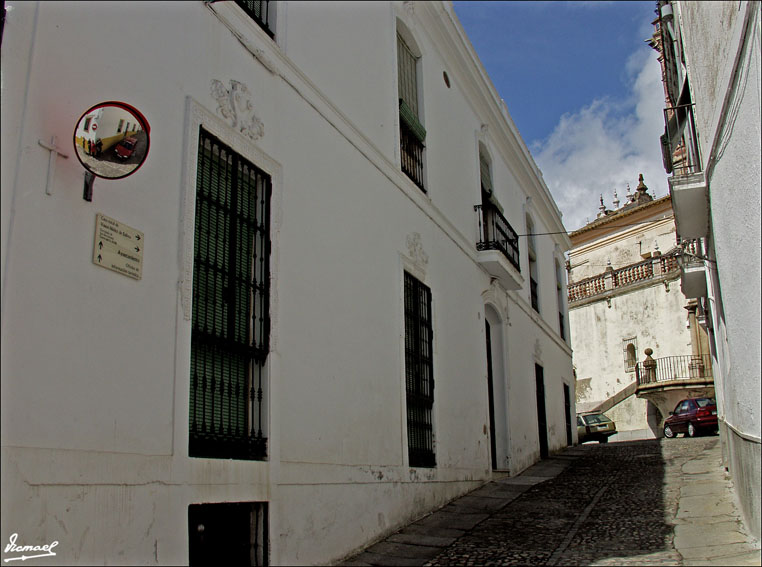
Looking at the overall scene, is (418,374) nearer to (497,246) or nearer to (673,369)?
(497,246)

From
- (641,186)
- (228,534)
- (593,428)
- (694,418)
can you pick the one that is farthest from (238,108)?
(641,186)

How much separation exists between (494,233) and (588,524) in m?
6.06

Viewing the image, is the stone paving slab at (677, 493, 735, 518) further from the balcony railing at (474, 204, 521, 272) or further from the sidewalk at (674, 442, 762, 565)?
the balcony railing at (474, 204, 521, 272)

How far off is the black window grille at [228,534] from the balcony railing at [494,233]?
7.48 meters

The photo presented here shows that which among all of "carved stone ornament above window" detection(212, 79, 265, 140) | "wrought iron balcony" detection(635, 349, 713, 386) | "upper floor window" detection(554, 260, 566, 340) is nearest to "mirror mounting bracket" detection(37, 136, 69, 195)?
"carved stone ornament above window" detection(212, 79, 265, 140)

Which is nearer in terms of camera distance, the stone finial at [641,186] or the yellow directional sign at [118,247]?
the yellow directional sign at [118,247]

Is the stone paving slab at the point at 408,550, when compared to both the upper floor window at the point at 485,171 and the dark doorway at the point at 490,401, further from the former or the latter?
the upper floor window at the point at 485,171

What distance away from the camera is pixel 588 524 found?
7.86 metres

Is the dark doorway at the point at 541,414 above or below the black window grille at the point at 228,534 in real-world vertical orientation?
above

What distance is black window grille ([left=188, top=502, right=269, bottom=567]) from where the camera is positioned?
4914mm

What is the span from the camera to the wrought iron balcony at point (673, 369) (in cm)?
2669

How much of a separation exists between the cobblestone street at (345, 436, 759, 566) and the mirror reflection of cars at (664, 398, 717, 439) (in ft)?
26.9

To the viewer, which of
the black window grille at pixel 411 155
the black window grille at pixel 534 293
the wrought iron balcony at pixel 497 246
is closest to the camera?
the black window grille at pixel 411 155

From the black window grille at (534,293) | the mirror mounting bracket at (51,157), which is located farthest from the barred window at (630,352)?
the mirror mounting bracket at (51,157)
